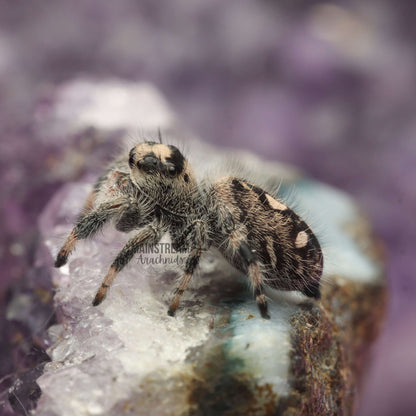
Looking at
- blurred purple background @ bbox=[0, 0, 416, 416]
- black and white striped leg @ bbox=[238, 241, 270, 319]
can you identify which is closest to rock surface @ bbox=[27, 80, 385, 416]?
black and white striped leg @ bbox=[238, 241, 270, 319]

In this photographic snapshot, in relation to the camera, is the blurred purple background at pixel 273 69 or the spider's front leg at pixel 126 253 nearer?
the spider's front leg at pixel 126 253

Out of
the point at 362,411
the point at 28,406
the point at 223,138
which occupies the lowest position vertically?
the point at 362,411

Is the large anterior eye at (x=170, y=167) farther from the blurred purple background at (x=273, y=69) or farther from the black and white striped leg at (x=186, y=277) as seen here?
the blurred purple background at (x=273, y=69)

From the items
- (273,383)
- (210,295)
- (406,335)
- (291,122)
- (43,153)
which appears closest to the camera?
(273,383)

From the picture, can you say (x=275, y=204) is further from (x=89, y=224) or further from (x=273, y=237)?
(x=89, y=224)

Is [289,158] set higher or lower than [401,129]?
lower

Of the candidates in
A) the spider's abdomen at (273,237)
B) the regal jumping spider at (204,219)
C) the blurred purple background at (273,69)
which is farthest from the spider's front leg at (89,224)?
the blurred purple background at (273,69)

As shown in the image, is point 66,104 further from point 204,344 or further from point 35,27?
point 204,344

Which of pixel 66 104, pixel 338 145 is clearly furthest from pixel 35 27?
pixel 338 145
